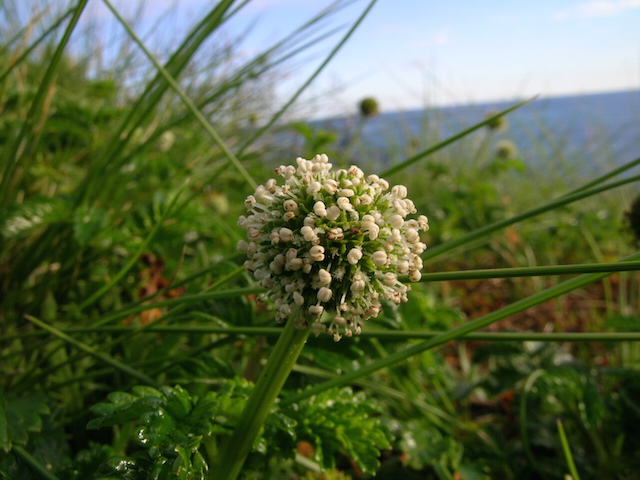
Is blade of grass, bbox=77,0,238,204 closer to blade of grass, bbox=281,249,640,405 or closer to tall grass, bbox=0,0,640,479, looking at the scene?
tall grass, bbox=0,0,640,479

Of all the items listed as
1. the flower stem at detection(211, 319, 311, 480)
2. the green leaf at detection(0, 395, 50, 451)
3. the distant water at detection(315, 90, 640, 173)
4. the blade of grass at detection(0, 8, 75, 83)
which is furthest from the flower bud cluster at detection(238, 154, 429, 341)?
the distant water at detection(315, 90, 640, 173)

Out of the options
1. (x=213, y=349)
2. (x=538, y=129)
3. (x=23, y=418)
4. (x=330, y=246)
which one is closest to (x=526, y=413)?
(x=213, y=349)

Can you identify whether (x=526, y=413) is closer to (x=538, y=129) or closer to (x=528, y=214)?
(x=528, y=214)

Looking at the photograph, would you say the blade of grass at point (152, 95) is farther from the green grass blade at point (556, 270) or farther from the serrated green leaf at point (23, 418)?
the green grass blade at point (556, 270)

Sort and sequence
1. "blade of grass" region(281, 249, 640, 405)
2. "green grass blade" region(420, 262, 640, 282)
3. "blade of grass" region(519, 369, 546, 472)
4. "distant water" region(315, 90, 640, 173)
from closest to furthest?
"green grass blade" region(420, 262, 640, 282)
"blade of grass" region(281, 249, 640, 405)
"blade of grass" region(519, 369, 546, 472)
"distant water" region(315, 90, 640, 173)

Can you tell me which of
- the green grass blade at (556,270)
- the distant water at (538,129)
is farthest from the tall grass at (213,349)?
the distant water at (538,129)
